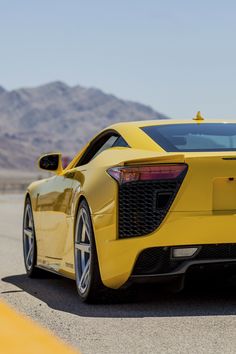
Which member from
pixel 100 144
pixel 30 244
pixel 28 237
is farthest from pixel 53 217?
pixel 28 237

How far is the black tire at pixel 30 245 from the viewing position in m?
8.42

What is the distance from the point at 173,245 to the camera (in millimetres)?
5742

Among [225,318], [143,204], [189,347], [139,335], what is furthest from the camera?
[143,204]

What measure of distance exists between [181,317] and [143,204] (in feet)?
2.58

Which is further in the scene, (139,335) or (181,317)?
(181,317)

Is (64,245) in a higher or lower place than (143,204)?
lower

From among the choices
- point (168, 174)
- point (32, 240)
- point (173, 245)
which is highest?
point (168, 174)

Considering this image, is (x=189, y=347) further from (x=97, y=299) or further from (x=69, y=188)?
(x=69, y=188)

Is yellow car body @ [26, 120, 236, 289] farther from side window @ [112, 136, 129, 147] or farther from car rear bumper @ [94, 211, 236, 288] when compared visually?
side window @ [112, 136, 129, 147]

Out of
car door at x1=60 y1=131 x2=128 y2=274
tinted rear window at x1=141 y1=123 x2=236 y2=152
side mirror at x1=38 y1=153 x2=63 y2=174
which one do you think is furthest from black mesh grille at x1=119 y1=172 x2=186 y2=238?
side mirror at x1=38 y1=153 x2=63 y2=174

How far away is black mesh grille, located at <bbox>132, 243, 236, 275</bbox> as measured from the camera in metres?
5.78

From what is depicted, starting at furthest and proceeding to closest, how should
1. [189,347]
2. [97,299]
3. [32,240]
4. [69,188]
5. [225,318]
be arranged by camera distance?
[32,240] → [69,188] → [97,299] → [225,318] → [189,347]

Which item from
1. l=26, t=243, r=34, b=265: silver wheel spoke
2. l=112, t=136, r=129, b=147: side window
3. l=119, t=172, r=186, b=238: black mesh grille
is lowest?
l=26, t=243, r=34, b=265: silver wheel spoke

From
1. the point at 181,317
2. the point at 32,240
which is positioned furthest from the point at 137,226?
the point at 32,240
